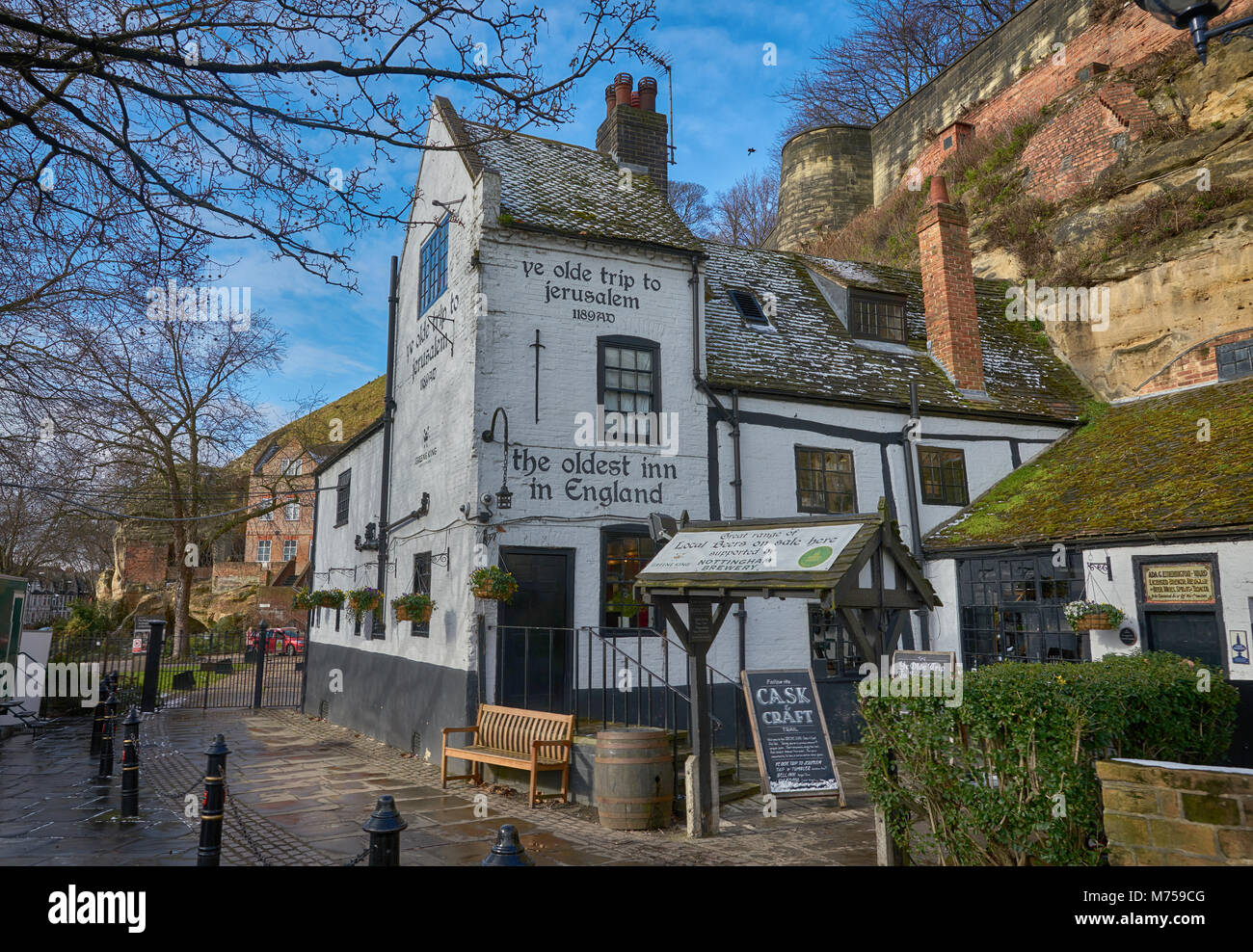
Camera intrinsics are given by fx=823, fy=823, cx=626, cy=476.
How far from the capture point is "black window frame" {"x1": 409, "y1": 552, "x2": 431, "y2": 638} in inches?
532

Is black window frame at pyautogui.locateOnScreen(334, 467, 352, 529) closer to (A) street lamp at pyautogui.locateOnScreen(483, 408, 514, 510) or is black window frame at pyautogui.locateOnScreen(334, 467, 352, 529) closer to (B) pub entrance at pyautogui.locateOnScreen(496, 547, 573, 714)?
(A) street lamp at pyautogui.locateOnScreen(483, 408, 514, 510)

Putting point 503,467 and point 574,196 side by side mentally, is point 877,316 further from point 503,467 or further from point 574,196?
A: point 503,467

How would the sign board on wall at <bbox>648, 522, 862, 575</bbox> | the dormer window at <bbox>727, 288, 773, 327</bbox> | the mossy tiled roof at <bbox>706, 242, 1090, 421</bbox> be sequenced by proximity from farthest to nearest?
1. the dormer window at <bbox>727, 288, 773, 327</bbox>
2. the mossy tiled roof at <bbox>706, 242, 1090, 421</bbox>
3. the sign board on wall at <bbox>648, 522, 862, 575</bbox>

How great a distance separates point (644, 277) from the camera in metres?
13.8

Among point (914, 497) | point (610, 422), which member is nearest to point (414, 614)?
point (610, 422)

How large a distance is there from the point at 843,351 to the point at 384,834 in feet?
45.6

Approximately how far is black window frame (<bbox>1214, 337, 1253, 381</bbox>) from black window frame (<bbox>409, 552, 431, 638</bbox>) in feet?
50.3

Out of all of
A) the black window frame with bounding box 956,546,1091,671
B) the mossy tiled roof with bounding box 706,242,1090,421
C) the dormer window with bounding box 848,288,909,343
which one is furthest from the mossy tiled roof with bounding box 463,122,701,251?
the black window frame with bounding box 956,546,1091,671

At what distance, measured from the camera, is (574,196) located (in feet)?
47.8

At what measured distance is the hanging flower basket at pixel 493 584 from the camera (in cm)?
1105

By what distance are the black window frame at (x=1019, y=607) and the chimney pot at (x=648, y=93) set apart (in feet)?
36.3

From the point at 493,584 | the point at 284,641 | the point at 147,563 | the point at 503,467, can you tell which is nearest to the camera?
the point at 493,584
